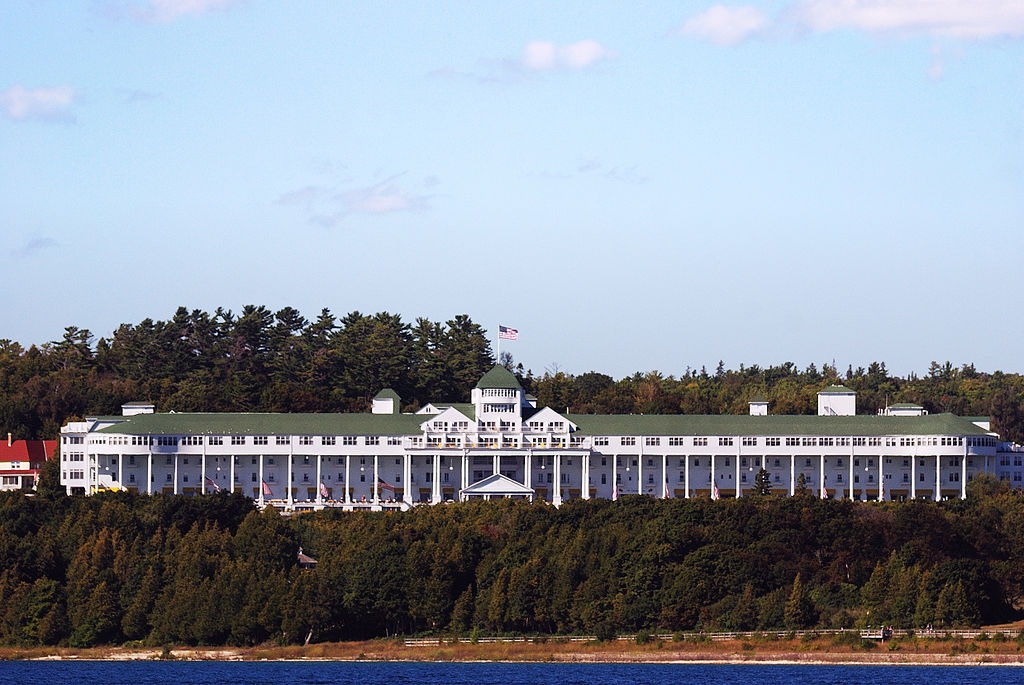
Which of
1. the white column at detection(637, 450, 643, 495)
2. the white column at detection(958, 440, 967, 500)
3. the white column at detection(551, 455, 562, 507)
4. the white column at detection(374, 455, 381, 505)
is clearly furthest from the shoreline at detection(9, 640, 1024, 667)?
the white column at detection(958, 440, 967, 500)

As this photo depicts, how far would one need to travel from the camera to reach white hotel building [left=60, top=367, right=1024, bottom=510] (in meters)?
161

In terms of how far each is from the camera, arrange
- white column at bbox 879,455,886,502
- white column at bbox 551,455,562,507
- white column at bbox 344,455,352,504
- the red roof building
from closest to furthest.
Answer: white column at bbox 344,455,352,504 → white column at bbox 551,455,562,507 → white column at bbox 879,455,886,502 → the red roof building

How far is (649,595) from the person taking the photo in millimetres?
126562

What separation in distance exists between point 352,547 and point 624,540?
57.0 feet

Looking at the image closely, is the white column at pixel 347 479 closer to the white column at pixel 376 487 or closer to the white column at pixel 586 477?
the white column at pixel 376 487

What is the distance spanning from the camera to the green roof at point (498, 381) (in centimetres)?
16488

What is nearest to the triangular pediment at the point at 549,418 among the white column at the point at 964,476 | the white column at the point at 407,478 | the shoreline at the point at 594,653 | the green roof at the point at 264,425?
the green roof at the point at 264,425

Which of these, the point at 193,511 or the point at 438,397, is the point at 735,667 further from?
the point at 438,397

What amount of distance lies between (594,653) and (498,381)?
45376mm

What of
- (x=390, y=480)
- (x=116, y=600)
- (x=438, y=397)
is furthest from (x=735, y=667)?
(x=438, y=397)

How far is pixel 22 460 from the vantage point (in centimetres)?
16625

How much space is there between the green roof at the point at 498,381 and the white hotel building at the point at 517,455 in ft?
0.25

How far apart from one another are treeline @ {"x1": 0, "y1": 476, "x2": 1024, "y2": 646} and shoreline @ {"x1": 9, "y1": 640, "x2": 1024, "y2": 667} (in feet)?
4.46

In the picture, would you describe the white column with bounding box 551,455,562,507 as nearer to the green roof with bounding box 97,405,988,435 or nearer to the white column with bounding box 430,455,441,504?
the green roof with bounding box 97,405,988,435
